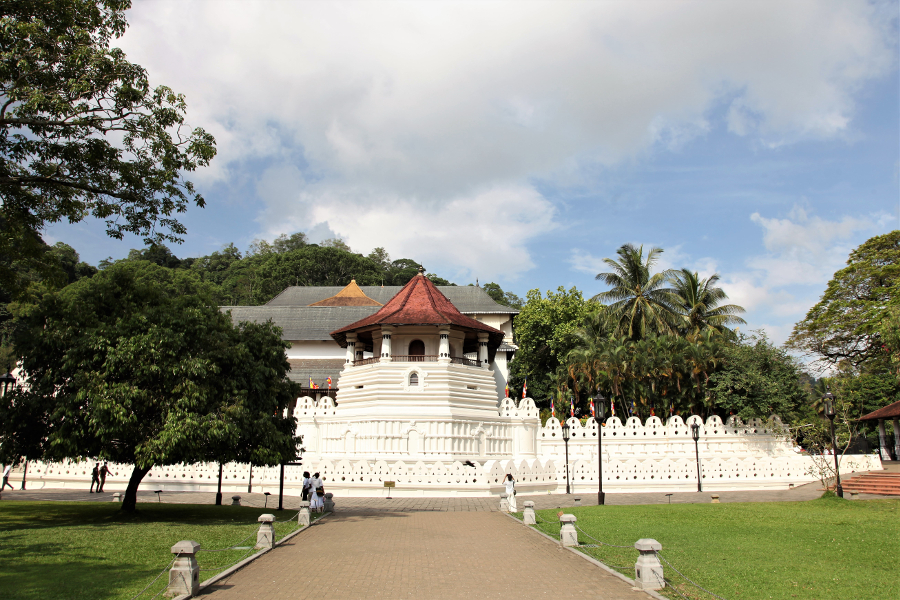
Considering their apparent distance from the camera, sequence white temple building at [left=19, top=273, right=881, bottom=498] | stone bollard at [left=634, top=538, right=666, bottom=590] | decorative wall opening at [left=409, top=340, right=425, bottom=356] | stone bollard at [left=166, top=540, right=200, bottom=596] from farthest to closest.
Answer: decorative wall opening at [left=409, top=340, right=425, bottom=356] < white temple building at [left=19, top=273, right=881, bottom=498] < stone bollard at [left=634, top=538, right=666, bottom=590] < stone bollard at [left=166, top=540, right=200, bottom=596]

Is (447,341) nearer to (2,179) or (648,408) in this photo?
(648,408)

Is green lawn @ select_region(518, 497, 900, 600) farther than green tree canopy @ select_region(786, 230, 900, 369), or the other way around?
green tree canopy @ select_region(786, 230, 900, 369)

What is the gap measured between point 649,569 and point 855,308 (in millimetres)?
37153

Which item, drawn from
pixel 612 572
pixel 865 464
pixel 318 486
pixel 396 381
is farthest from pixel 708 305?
pixel 612 572

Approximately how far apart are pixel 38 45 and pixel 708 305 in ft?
118

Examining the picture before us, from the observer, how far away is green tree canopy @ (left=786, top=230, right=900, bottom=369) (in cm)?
3616

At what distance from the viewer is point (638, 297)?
37562 millimetres

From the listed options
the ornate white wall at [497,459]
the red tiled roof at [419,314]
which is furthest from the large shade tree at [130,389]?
the red tiled roof at [419,314]

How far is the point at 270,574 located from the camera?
27.4 feet

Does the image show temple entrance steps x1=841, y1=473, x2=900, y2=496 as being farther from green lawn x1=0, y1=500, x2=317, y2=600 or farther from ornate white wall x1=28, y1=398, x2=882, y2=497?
green lawn x1=0, y1=500, x2=317, y2=600

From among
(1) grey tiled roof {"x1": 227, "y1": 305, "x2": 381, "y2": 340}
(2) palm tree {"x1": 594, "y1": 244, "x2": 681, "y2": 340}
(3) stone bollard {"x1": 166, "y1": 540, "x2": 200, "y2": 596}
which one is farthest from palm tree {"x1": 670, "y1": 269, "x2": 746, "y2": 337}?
(3) stone bollard {"x1": 166, "y1": 540, "x2": 200, "y2": 596}

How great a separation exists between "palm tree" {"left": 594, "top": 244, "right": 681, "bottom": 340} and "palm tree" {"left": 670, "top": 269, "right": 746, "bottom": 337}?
65cm

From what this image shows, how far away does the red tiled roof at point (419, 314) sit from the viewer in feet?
90.7

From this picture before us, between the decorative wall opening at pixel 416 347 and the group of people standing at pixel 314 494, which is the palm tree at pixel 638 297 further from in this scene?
the group of people standing at pixel 314 494
